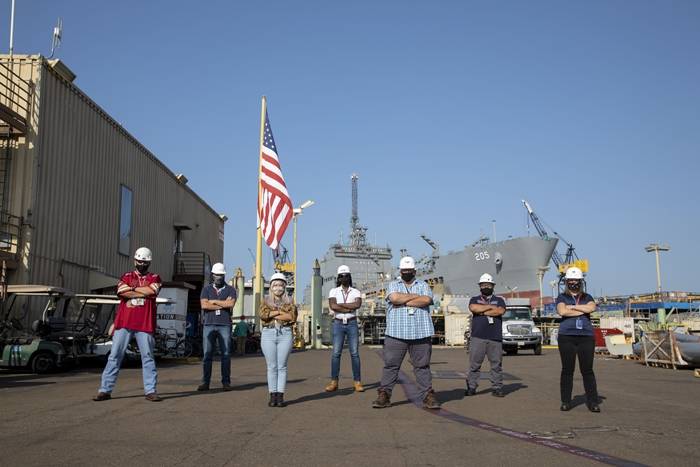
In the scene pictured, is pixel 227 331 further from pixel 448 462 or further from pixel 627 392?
pixel 627 392

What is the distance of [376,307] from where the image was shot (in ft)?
196

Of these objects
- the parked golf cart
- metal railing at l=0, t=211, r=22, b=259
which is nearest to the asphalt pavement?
the parked golf cart

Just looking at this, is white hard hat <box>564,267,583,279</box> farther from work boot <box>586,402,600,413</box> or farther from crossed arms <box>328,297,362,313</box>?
crossed arms <box>328,297,362,313</box>

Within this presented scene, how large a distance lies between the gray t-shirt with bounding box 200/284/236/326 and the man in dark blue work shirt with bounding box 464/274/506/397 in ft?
12.2

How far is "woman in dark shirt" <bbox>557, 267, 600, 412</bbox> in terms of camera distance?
26.9 feet

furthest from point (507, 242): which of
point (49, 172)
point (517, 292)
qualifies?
point (49, 172)

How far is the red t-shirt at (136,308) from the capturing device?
28.4ft

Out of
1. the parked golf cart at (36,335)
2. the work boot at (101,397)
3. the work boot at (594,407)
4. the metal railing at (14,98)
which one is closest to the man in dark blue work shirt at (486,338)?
the work boot at (594,407)

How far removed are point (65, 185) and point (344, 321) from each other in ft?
48.2

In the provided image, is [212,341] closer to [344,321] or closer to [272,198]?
[344,321]

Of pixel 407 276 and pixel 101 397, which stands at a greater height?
pixel 407 276

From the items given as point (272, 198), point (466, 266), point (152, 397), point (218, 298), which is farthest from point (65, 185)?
point (466, 266)

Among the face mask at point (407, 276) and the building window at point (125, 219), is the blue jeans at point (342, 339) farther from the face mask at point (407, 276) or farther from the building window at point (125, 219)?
the building window at point (125, 219)

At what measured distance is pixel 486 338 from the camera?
1020cm
